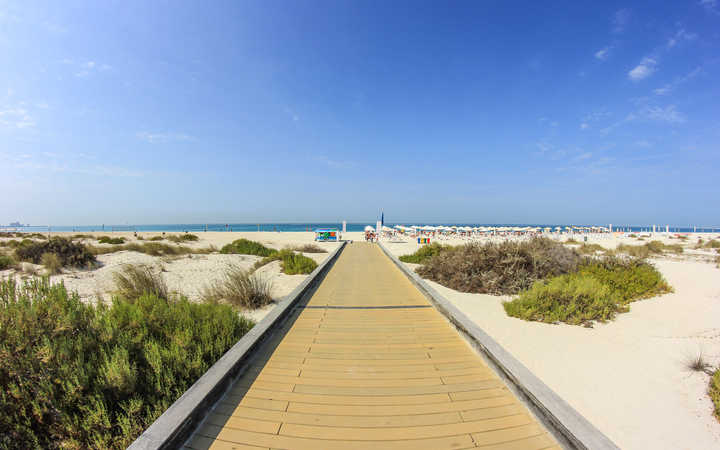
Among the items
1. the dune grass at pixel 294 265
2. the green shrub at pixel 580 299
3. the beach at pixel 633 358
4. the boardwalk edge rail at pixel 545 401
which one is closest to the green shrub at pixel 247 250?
the dune grass at pixel 294 265

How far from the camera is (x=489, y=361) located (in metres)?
2.91

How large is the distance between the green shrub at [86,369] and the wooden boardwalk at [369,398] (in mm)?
659

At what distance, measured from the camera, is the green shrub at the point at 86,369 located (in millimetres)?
2047

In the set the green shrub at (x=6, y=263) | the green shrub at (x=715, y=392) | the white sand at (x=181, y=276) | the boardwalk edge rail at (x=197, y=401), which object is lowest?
the white sand at (x=181, y=276)

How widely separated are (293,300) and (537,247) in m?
6.97

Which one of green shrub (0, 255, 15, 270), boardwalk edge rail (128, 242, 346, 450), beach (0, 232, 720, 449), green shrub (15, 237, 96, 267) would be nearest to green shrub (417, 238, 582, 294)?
beach (0, 232, 720, 449)

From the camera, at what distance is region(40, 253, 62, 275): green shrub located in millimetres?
8367

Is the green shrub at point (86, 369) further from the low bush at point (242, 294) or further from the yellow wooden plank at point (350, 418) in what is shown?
the low bush at point (242, 294)

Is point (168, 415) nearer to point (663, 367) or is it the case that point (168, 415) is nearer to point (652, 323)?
point (663, 367)

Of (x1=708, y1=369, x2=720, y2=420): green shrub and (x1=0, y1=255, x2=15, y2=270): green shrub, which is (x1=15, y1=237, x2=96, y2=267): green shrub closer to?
(x1=0, y1=255, x2=15, y2=270): green shrub

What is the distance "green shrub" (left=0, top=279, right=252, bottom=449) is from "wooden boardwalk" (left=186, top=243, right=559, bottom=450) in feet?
2.16

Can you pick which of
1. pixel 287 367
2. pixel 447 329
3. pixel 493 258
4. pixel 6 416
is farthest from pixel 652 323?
pixel 6 416

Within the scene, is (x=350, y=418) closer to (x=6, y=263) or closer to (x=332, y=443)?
(x=332, y=443)

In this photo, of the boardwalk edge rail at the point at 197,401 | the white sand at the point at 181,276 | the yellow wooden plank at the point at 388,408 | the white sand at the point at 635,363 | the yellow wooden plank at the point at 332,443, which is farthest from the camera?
the white sand at the point at 181,276
